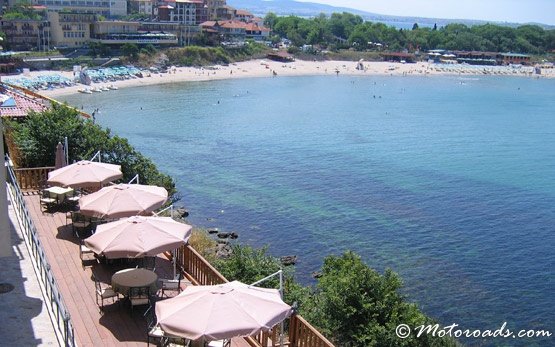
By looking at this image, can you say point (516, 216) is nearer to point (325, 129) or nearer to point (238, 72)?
point (325, 129)

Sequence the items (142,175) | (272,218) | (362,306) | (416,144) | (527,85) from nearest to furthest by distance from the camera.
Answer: (362,306), (142,175), (272,218), (416,144), (527,85)

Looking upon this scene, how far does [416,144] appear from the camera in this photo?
58.5 meters

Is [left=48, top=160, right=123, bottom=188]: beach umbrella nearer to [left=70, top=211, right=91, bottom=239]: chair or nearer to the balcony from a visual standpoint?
[left=70, top=211, right=91, bottom=239]: chair

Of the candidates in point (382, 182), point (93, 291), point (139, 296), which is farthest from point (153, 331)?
point (382, 182)

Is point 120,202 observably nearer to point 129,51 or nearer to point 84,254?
point 84,254

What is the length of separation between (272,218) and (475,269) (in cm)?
1100

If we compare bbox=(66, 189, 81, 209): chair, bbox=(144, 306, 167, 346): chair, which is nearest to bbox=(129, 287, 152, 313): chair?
bbox=(144, 306, 167, 346): chair

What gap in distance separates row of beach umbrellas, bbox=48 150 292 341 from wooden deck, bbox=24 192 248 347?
41.6 inches

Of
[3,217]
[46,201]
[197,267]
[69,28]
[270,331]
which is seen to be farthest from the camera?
[69,28]

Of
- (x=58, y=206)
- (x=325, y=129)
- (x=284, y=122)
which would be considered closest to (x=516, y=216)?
(x=58, y=206)

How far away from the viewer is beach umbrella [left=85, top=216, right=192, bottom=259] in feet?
37.0

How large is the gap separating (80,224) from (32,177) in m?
4.72

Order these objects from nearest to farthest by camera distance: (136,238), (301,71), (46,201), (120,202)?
1. (136,238)
2. (120,202)
3. (46,201)
4. (301,71)

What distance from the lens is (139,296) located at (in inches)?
437
